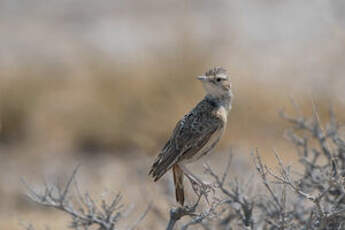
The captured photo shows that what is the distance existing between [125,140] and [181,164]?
378 inches

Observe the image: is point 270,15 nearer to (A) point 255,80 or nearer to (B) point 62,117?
(A) point 255,80

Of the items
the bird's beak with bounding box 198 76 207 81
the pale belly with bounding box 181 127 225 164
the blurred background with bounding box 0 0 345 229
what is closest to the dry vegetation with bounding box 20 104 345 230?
the pale belly with bounding box 181 127 225 164

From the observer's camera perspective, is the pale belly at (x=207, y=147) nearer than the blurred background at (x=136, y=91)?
Yes

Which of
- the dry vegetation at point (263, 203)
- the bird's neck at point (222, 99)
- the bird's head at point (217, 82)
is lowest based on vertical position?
the dry vegetation at point (263, 203)

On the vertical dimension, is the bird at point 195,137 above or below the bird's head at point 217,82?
below

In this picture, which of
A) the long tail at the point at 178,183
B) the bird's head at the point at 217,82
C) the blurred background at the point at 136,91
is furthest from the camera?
the blurred background at the point at 136,91

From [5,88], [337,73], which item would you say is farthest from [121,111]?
[337,73]

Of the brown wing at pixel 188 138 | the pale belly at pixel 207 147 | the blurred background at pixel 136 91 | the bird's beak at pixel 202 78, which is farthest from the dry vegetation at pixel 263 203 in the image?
the blurred background at pixel 136 91

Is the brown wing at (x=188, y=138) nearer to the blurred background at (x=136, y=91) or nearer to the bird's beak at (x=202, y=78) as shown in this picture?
the bird's beak at (x=202, y=78)

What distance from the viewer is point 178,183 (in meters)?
6.25

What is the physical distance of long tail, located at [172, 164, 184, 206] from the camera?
6.15 metres

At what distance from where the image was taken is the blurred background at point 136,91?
1398 cm

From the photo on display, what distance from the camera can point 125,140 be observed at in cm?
1576

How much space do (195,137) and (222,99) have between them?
0.56m
